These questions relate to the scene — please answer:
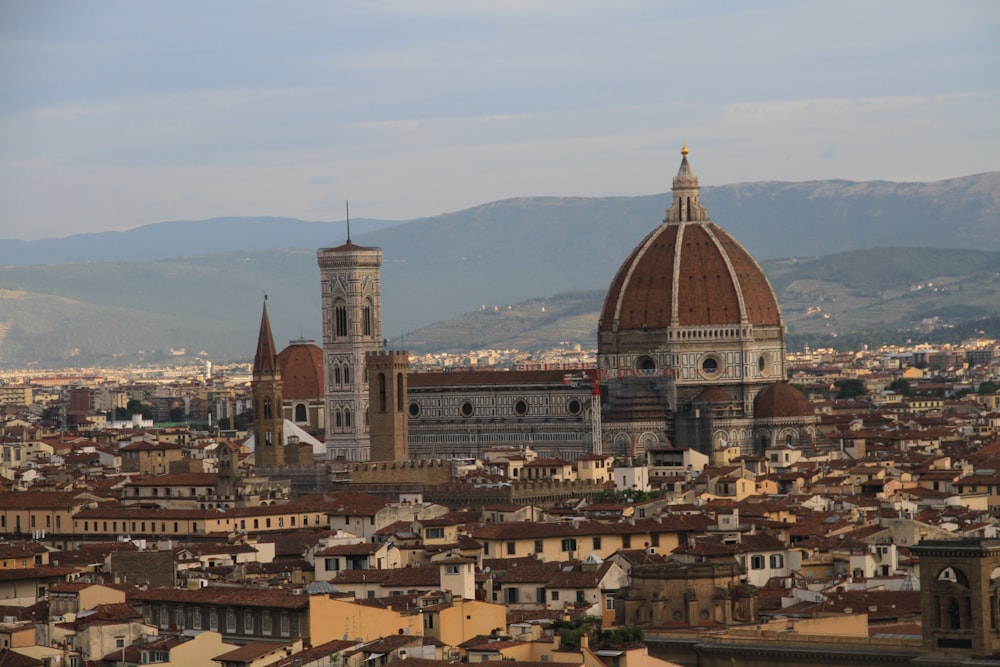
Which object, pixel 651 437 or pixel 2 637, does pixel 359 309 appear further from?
pixel 2 637

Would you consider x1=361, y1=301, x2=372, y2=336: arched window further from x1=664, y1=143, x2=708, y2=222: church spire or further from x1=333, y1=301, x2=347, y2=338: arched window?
x1=664, y1=143, x2=708, y2=222: church spire

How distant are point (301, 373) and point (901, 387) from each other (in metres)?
57.2

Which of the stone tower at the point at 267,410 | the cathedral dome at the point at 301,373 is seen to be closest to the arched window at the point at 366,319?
the stone tower at the point at 267,410

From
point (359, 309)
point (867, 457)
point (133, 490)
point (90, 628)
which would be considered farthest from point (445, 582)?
point (359, 309)

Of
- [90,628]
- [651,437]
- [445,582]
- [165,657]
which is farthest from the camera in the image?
[651,437]

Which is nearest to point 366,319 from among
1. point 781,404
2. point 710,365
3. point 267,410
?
point 710,365

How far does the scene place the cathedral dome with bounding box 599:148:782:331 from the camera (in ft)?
401

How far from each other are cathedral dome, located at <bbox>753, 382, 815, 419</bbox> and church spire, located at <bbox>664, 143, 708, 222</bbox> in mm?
12372

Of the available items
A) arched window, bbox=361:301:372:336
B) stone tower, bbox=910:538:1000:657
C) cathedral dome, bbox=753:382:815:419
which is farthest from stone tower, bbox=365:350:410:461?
stone tower, bbox=910:538:1000:657

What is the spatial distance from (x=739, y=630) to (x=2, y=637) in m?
12.7

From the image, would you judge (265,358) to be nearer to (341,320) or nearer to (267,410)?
(267,410)

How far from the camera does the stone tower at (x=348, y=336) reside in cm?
12325

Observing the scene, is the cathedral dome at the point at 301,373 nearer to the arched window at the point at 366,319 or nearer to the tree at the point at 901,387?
the arched window at the point at 366,319

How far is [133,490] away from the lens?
279 feet
